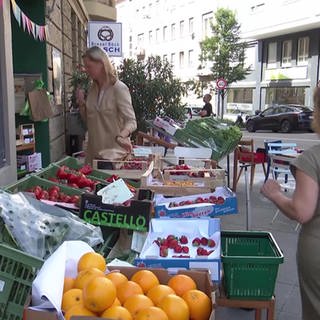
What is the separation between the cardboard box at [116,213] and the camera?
290 cm

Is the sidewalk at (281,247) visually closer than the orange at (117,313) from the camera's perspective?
No

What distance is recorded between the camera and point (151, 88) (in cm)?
1002

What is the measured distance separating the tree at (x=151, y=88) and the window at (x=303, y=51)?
25.8 metres

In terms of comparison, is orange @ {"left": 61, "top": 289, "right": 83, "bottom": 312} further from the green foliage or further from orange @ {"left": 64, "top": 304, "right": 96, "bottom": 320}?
the green foliage

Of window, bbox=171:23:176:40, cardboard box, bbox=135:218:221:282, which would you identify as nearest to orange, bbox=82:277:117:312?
cardboard box, bbox=135:218:221:282

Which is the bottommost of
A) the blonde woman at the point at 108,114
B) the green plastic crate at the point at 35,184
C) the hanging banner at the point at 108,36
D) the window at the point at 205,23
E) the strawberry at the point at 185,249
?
the strawberry at the point at 185,249

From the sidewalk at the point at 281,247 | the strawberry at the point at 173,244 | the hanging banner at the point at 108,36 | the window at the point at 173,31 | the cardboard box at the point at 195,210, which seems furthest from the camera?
the window at the point at 173,31

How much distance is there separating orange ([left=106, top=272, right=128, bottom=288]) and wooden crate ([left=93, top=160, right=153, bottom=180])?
247 centimetres

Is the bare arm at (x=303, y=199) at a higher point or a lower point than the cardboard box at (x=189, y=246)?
higher

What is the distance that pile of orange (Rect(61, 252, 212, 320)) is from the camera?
6.21 feet

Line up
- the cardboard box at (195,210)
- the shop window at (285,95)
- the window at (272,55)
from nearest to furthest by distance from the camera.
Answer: the cardboard box at (195,210) < the shop window at (285,95) < the window at (272,55)

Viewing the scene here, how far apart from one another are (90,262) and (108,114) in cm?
289

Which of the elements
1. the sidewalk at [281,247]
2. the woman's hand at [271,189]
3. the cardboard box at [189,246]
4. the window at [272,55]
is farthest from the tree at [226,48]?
the woman's hand at [271,189]

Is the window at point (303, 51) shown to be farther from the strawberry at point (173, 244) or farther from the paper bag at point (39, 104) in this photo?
the strawberry at point (173, 244)
